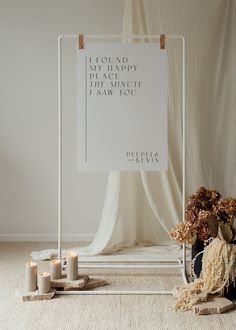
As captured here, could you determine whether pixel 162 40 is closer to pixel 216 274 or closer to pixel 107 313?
pixel 216 274

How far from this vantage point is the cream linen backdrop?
4.32 m

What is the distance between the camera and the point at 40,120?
463 cm

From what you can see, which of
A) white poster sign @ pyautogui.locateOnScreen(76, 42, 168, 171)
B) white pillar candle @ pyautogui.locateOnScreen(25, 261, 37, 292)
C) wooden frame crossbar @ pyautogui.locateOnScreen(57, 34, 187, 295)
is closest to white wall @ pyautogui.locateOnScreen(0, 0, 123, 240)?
wooden frame crossbar @ pyautogui.locateOnScreen(57, 34, 187, 295)

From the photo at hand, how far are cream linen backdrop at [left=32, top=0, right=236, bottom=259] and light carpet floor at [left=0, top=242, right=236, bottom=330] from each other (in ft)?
2.30

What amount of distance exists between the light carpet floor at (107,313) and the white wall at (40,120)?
3.48ft

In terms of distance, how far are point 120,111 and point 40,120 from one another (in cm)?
116

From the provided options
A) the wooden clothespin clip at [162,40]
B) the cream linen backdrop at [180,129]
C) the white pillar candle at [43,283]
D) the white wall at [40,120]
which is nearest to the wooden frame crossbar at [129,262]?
the wooden clothespin clip at [162,40]

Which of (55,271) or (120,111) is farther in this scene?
(120,111)

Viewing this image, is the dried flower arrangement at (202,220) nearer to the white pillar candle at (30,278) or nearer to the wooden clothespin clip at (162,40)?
the white pillar candle at (30,278)

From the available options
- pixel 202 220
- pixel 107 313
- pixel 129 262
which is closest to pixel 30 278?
pixel 107 313

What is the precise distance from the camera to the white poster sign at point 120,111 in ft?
11.8

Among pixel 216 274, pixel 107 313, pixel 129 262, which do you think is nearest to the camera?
pixel 107 313

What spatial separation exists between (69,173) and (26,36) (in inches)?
42.9

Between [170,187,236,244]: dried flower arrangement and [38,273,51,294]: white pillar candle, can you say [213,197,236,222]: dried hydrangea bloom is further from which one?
[38,273,51,294]: white pillar candle
